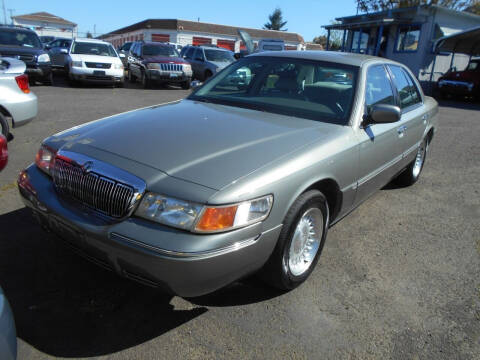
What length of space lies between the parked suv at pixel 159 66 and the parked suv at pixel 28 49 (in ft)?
11.5

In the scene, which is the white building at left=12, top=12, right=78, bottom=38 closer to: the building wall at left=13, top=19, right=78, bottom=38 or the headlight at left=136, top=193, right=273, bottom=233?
the building wall at left=13, top=19, right=78, bottom=38

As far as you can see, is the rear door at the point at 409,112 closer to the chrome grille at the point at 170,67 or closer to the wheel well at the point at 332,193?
the wheel well at the point at 332,193

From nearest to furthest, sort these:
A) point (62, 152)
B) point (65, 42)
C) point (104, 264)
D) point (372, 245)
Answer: point (104, 264) < point (62, 152) < point (372, 245) < point (65, 42)

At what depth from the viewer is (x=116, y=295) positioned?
268cm

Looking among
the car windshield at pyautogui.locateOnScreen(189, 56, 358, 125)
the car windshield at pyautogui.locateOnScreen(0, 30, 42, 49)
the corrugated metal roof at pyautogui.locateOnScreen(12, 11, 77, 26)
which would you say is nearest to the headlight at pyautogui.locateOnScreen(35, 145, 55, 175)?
the car windshield at pyautogui.locateOnScreen(189, 56, 358, 125)

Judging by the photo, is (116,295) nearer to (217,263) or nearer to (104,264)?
(104,264)

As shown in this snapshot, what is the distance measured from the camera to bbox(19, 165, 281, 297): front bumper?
2020 mm

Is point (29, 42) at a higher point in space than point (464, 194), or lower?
higher

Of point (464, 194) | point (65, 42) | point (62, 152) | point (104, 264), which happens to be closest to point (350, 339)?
point (104, 264)

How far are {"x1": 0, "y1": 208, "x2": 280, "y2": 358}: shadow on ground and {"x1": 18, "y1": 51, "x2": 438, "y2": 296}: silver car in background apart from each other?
0.42 m

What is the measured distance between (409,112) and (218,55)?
13751 millimetres

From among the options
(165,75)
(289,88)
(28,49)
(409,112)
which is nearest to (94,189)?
(289,88)

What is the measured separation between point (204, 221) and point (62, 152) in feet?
3.89

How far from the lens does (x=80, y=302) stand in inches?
102
